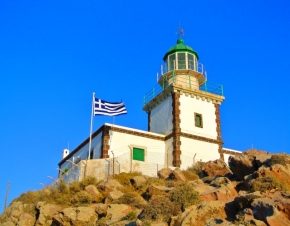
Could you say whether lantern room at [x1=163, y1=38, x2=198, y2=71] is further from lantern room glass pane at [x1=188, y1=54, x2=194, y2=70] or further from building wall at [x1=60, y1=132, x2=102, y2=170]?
building wall at [x1=60, y1=132, x2=102, y2=170]

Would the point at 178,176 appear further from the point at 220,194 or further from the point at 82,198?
the point at 220,194

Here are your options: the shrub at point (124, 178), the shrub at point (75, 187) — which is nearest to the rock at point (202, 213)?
the shrub at point (124, 178)

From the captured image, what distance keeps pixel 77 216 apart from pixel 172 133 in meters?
13.2

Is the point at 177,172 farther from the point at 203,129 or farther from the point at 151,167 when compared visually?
the point at 203,129

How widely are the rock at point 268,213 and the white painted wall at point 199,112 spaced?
17.5 meters

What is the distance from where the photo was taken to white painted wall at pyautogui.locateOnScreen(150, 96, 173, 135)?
97.8ft

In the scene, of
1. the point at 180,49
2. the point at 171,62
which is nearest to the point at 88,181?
the point at 171,62

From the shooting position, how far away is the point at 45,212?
19.2 metres

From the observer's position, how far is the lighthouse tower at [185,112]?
2854 cm

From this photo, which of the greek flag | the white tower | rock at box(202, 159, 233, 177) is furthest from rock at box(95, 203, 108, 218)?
the white tower

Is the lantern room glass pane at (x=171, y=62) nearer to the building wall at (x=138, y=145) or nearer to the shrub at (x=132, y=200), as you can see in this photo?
the building wall at (x=138, y=145)

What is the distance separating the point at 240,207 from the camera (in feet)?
40.5

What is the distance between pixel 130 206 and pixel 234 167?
485 cm

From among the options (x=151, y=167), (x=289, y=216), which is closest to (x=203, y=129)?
(x=151, y=167)
